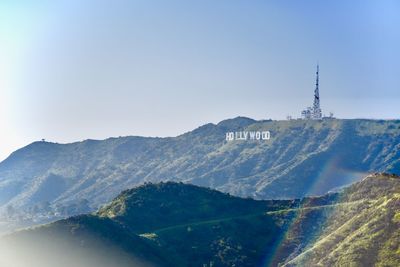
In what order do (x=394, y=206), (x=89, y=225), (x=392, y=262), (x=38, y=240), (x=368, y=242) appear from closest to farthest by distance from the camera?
(x=392, y=262), (x=368, y=242), (x=394, y=206), (x=38, y=240), (x=89, y=225)

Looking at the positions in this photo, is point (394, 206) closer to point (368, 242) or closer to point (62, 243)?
point (368, 242)

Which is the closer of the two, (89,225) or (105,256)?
(105,256)

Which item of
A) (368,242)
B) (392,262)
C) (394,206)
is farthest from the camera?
(394,206)

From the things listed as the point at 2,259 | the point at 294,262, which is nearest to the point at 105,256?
the point at 2,259

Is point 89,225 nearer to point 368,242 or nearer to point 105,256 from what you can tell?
point 105,256

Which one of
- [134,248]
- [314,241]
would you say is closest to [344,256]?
[314,241]

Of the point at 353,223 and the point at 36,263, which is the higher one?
the point at 353,223

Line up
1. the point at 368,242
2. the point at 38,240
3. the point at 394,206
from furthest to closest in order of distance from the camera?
the point at 38,240, the point at 394,206, the point at 368,242

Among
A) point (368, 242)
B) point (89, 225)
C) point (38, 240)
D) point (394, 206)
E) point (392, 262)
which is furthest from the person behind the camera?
point (89, 225)

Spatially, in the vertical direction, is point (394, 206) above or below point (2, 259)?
above
